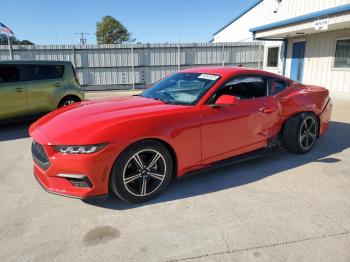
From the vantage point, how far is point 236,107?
153 inches

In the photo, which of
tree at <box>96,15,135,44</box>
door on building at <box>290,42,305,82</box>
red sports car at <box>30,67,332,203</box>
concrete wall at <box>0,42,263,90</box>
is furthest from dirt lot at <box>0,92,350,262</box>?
tree at <box>96,15,135,44</box>

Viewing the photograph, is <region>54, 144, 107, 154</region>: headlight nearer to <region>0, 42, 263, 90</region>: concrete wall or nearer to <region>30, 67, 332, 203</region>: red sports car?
<region>30, 67, 332, 203</region>: red sports car

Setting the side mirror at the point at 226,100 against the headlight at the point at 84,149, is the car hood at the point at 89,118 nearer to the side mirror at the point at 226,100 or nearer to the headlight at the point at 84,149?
the headlight at the point at 84,149

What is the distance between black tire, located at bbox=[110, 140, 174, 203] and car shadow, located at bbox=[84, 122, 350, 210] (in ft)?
0.46

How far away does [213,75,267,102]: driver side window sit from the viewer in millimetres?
4059

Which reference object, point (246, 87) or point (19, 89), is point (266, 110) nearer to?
point (246, 87)

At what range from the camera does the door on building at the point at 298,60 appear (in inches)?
549

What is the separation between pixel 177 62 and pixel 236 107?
13452mm

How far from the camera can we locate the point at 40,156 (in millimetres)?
3217

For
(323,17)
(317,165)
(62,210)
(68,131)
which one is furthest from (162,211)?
(323,17)

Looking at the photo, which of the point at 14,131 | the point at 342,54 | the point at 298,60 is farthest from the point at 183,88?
the point at 298,60

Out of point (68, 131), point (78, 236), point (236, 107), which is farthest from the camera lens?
point (236, 107)

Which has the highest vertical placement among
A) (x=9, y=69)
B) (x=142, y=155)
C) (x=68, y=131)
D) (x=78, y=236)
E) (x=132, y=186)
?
(x=9, y=69)

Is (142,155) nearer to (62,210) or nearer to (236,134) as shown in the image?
(62,210)
